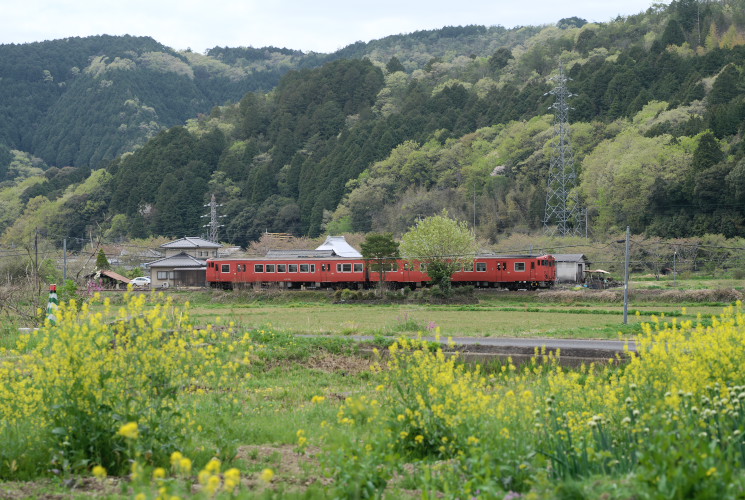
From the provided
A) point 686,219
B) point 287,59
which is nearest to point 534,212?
point 686,219

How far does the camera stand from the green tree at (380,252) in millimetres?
35594

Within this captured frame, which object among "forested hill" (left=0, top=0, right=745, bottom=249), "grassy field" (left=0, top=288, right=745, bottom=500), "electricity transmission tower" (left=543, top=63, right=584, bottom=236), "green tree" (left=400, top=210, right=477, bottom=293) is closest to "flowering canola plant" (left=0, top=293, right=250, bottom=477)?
"grassy field" (left=0, top=288, right=745, bottom=500)

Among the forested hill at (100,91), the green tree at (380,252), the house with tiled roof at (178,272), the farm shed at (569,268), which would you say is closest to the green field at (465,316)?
the green tree at (380,252)

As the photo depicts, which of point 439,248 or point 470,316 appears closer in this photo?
point 470,316

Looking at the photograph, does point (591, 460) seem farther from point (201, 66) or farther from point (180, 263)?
point (201, 66)

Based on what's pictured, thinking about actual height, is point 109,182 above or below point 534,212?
above

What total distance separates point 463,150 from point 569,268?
29.0 meters

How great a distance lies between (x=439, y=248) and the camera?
3400cm

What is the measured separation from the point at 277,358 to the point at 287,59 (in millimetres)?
178682

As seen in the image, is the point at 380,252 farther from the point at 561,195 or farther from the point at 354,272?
the point at 561,195

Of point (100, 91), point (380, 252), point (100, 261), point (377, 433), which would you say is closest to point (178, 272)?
point (100, 261)

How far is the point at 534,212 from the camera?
56.2 meters

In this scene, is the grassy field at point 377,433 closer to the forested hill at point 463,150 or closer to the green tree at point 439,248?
the green tree at point 439,248

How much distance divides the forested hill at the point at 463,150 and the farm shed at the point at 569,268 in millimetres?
5921
